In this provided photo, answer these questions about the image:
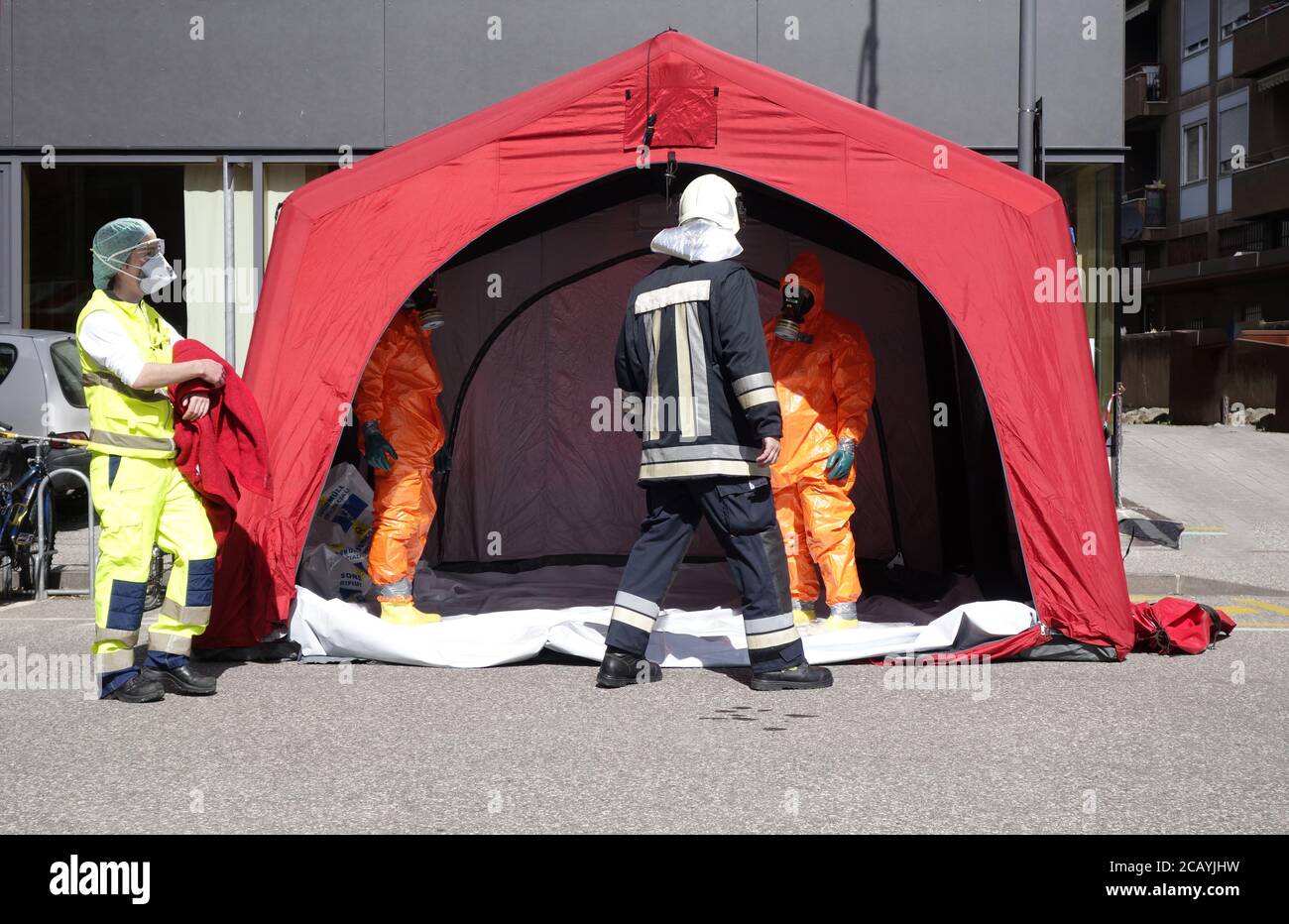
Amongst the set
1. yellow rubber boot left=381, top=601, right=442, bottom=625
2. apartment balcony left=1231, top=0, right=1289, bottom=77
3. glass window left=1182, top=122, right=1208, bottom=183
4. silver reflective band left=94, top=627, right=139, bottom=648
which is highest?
apartment balcony left=1231, top=0, right=1289, bottom=77

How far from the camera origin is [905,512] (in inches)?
328

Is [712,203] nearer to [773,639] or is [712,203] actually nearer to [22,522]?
[773,639]

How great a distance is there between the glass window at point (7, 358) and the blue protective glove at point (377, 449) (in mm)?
4903

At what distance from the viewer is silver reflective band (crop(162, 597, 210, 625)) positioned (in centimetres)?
525

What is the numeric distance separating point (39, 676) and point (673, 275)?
3052mm

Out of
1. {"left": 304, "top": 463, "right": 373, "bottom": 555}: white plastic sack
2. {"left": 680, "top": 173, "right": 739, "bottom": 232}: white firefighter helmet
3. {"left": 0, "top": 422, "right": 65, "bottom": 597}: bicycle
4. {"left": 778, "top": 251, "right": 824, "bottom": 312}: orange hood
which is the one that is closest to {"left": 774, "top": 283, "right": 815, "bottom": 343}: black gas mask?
{"left": 778, "top": 251, "right": 824, "bottom": 312}: orange hood

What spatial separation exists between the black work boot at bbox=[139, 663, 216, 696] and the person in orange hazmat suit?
1512 mm

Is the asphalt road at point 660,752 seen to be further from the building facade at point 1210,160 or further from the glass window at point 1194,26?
the glass window at point 1194,26

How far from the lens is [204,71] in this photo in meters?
11.6

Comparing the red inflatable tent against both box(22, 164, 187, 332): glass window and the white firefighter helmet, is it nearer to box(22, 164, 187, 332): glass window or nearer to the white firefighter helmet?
the white firefighter helmet

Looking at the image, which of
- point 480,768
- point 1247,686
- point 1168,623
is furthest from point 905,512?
point 480,768

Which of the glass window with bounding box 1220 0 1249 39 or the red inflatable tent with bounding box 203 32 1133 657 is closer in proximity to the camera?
the red inflatable tent with bounding box 203 32 1133 657

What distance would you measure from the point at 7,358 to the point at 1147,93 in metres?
27.4
